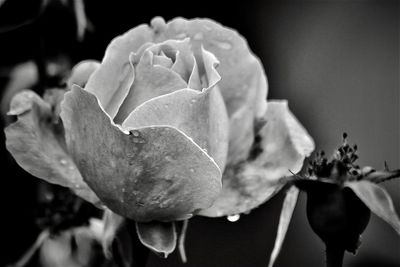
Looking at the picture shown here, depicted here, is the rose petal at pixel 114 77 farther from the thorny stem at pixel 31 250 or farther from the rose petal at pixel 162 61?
the thorny stem at pixel 31 250

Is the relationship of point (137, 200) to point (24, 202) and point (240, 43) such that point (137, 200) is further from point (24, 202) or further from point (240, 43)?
point (24, 202)

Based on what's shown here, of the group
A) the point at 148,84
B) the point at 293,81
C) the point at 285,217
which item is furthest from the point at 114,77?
the point at 293,81

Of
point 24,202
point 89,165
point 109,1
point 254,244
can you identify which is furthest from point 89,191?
point 109,1

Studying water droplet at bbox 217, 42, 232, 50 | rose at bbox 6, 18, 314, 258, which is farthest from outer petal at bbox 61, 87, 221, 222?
water droplet at bbox 217, 42, 232, 50

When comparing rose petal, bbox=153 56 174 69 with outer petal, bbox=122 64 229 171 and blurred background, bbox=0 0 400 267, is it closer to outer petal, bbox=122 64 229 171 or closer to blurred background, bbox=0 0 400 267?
outer petal, bbox=122 64 229 171

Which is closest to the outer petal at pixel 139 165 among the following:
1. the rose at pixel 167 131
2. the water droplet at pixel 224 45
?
the rose at pixel 167 131

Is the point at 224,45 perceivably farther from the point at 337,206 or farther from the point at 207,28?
the point at 337,206
